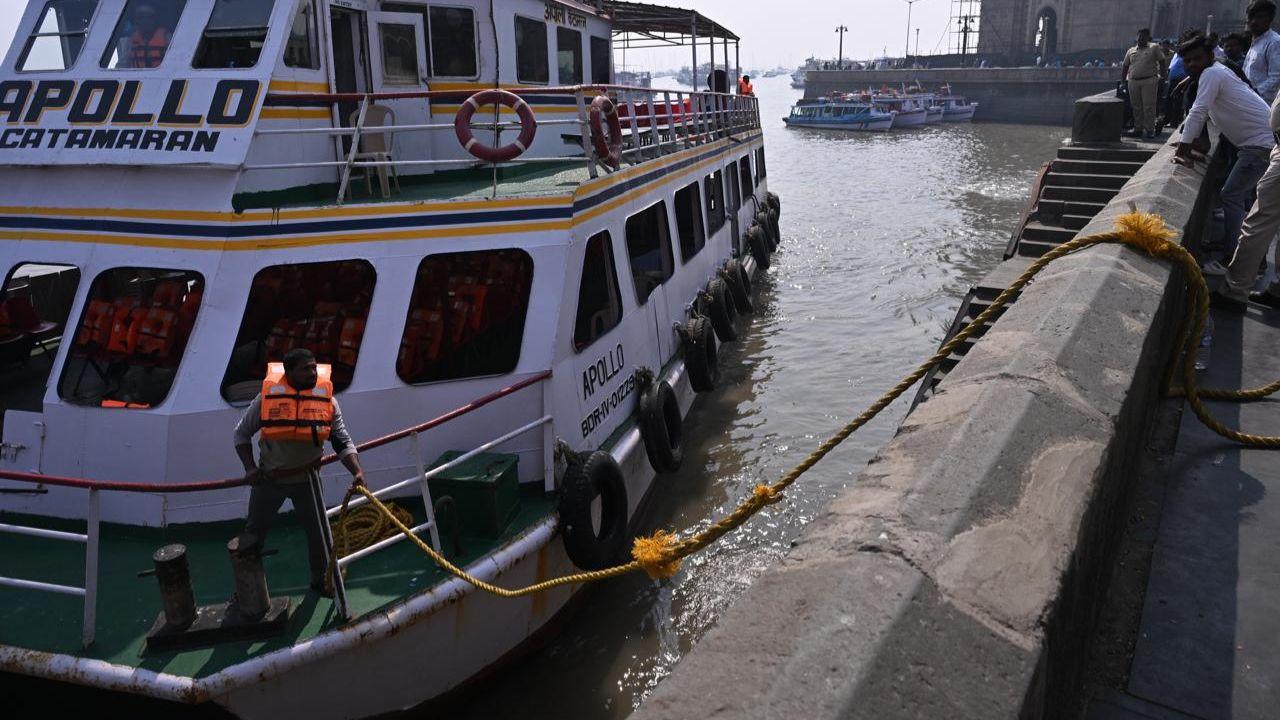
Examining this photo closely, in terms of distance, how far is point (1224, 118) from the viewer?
703 cm

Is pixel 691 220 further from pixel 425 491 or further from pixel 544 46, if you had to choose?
pixel 425 491

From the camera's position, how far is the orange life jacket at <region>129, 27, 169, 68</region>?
7.00 meters

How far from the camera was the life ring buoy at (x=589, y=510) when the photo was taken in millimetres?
5957

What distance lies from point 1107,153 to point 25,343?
12964 millimetres

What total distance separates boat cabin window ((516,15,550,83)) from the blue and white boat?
173 ft

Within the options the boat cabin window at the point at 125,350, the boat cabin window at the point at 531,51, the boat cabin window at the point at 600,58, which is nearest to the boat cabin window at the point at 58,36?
the boat cabin window at the point at 125,350

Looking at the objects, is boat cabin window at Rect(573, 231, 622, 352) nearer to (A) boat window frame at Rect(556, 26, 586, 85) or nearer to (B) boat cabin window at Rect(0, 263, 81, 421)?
(A) boat window frame at Rect(556, 26, 586, 85)

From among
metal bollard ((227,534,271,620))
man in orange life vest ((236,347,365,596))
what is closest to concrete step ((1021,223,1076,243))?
→ man in orange life vest ((236,347,365,596))

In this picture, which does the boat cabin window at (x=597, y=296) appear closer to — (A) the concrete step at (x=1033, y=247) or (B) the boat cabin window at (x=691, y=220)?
(B) the boat cabin window at (x=691, y=220)

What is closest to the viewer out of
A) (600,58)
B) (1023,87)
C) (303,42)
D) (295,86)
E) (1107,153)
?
(295,86)

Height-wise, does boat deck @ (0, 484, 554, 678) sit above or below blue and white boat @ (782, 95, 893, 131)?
below

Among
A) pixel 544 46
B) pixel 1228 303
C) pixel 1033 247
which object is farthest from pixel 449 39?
pixel 1228 303

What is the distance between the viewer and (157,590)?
5.14 metres

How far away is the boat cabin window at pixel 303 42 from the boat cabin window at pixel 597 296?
2.84 meters
